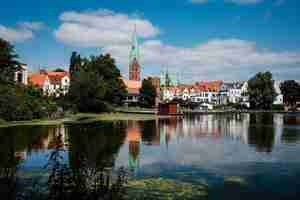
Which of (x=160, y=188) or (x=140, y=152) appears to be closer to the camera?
(x=160, y=188)

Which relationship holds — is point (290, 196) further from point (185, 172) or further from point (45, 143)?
point (45, 143)

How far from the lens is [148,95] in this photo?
375 feet

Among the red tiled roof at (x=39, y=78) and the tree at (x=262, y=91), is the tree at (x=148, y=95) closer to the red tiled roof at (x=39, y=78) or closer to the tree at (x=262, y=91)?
the red tiled roof at (x=39, y=78)

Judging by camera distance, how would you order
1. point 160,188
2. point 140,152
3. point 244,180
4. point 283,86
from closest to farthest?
point 160,188, point 244,180, point 140,152, point 283,86

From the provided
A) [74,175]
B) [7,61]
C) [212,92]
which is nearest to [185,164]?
[74,175]

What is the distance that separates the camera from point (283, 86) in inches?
6024

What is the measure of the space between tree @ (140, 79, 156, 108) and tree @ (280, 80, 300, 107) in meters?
70.7

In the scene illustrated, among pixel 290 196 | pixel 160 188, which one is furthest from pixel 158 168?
pixel 290 196

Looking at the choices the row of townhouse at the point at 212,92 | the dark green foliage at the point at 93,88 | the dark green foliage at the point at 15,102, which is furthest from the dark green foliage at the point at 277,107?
the dark green foliage at the point at 15,102

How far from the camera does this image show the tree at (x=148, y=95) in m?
114

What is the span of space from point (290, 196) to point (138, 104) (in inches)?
4159

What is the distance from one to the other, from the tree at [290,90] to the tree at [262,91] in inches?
910

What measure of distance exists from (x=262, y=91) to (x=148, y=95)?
156 feet

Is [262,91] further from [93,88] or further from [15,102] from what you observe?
[15,102]
